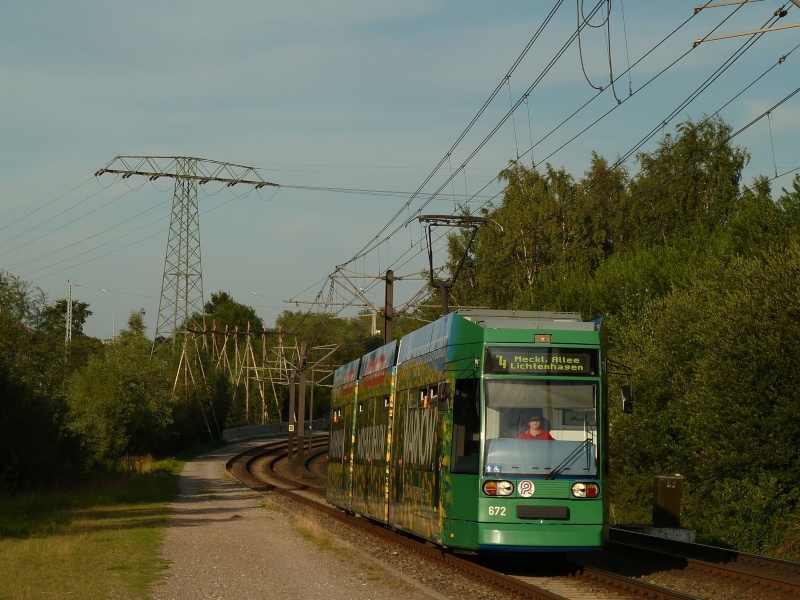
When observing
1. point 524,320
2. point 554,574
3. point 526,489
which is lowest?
point 554,574

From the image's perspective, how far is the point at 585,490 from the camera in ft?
48.4

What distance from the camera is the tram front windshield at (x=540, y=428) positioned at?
14828 mm

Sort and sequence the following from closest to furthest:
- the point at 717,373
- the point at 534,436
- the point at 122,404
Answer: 1. the point at 534,436
2. the point at 717,373
3. the point at 122,404

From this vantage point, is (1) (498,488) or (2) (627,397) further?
(2) (627,397)

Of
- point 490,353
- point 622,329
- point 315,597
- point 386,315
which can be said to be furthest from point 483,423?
point 386,315

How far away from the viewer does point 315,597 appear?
43.7 ft

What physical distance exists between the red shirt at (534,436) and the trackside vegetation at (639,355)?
8202 millimetres

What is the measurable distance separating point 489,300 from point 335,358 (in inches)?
2198

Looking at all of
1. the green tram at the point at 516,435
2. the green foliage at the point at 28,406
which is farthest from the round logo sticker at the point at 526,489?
the green foliage at the point at 28,406

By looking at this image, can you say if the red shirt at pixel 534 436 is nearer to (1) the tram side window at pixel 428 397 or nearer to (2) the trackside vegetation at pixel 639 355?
(1) the tram side window at pixel 428 397

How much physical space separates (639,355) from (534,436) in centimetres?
1863

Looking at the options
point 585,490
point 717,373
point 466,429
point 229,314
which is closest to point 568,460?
point 585,490

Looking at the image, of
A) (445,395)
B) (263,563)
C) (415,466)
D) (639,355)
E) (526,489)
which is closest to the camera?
(526,489)

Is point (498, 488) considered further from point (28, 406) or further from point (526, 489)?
point (28, 406)
